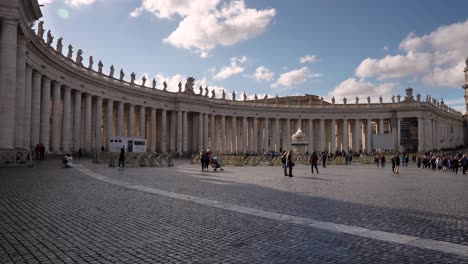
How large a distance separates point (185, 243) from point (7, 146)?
2629 centimetres

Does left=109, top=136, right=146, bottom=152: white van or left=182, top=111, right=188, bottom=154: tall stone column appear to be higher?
left=182, top=111, right=188, bottom=154: tall stone column

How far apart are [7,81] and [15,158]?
20.7ft

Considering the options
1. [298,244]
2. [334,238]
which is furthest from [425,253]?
[298,244]

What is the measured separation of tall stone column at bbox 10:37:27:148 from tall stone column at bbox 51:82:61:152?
1271 cm

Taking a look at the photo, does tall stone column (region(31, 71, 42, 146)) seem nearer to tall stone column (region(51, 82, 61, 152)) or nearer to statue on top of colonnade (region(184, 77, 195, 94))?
tall stone column (region(51, 82, 61, 152))

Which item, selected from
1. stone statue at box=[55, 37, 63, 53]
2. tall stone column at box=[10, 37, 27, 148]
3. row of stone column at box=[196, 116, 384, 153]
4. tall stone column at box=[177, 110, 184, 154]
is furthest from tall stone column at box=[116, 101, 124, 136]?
tall stone column at box=[10, 37, 27, 148]

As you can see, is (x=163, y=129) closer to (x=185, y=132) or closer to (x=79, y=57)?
(x=185, y=132)

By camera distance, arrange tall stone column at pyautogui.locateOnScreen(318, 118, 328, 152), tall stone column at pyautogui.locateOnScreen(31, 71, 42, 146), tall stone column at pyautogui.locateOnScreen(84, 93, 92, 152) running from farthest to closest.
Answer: tall stone column at pyautogui.locateOnScreen(318, 118, 328, 152)
tall stone column at pyautogui.locateOnScreen(84, 93, 92, 152)
tall stone column at pyautogui.locateOnScreen(31, 71, 42, 146)

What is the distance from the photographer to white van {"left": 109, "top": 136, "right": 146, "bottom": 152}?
50.1 m

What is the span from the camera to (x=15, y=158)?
85.4 feet

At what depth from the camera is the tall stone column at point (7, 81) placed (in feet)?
91.7

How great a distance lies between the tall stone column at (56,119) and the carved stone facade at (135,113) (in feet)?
0.41

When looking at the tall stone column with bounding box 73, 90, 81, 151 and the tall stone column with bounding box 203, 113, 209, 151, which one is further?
the tall stone column with bounding box 203, 113, 209, 151

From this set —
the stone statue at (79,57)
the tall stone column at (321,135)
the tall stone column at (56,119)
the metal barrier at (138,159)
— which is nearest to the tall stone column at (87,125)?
the stone statue at (79,57)
